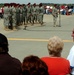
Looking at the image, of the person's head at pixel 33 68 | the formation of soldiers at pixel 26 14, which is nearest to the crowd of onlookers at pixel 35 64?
the person's head at pixel 33 68

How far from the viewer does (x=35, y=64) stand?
297 cm

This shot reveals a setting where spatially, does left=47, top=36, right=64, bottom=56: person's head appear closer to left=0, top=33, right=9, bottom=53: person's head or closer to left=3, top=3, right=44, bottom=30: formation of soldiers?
left=0, top=33, right=9, bottom=53: person's head

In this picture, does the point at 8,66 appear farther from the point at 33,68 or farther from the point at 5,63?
the point at 33,68

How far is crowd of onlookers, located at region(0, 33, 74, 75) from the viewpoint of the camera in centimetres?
295

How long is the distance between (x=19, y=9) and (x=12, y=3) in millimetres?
1152

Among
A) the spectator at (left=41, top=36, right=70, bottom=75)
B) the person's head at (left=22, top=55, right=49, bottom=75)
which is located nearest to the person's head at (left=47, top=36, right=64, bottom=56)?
the spectator at (left=41, top=36, right=70, bottom=75)

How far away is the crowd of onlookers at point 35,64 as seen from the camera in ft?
9.67

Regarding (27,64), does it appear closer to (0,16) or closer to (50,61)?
(50,61)

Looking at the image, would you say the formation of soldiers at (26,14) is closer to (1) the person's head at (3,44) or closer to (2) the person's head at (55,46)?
(2) the person's head at (55,46)

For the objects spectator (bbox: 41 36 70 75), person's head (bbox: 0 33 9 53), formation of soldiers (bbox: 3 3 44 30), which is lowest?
formation of soldiers (bbox: 3 3 44 30)

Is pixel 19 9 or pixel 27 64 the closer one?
pixel 27 64

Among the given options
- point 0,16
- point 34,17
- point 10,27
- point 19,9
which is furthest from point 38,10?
point 0,16

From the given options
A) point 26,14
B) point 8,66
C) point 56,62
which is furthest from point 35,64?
point 26,14

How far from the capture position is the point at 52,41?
4.00 metres
